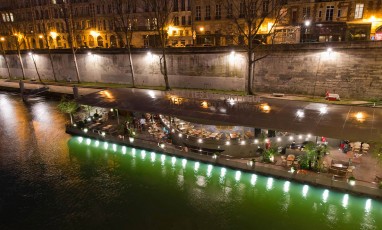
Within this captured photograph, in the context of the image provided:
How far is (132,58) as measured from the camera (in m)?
47.5

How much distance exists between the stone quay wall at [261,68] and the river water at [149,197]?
20.4m

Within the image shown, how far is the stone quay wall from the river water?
2044 cm

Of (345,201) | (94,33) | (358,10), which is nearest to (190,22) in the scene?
(94,33)

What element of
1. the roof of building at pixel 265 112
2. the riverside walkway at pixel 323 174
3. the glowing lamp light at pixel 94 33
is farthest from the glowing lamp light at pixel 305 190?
the glowing lamp light at pixel 94 33

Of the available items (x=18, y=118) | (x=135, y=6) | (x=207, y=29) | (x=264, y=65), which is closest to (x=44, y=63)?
(x=135, y=6)

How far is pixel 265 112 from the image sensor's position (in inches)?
824

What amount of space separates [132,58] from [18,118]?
20.0 metres

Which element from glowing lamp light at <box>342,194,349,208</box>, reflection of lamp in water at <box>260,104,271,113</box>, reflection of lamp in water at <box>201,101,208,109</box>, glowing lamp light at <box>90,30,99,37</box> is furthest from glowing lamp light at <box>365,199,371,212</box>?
glowing lamp light at <box>90,30,99,37</box>

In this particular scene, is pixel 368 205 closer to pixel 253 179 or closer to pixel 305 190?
pixel 305 190

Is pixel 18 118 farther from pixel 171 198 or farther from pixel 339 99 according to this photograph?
pixel 339 99

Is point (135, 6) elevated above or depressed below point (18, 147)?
above

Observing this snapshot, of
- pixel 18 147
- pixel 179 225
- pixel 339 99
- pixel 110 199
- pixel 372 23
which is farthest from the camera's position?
pixel 372 23

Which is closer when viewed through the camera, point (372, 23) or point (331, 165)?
point (331, 165)

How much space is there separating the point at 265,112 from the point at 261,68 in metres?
19.1
